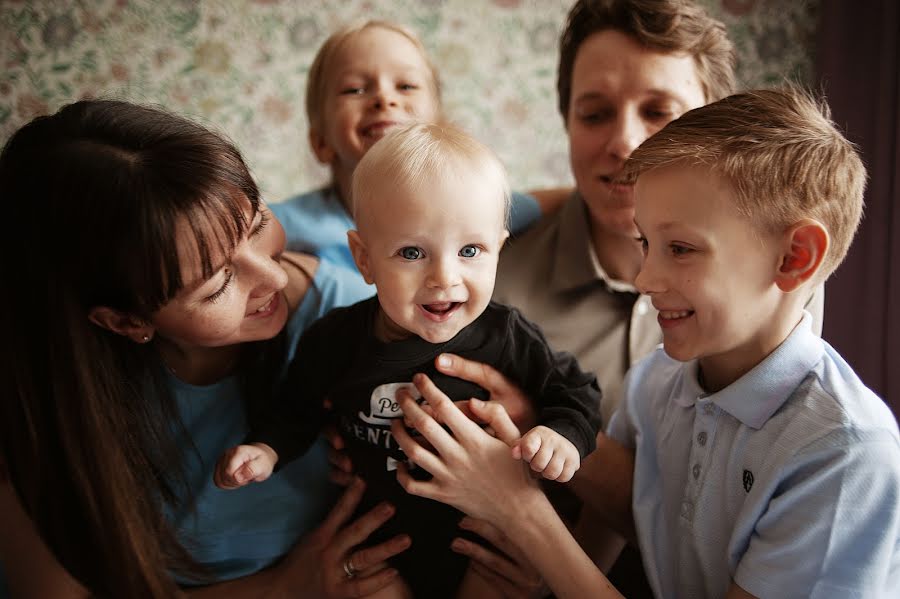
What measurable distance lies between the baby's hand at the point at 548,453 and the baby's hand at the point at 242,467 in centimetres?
47

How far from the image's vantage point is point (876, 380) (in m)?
2.27

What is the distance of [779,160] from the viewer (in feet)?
3.29

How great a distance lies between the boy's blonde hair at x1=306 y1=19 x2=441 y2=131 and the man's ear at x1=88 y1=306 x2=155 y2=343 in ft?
3.45

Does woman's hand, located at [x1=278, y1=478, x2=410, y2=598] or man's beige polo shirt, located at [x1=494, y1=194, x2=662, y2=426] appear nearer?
woman's hand, located at [x1=278, y1=478, x2=410, y2=598]

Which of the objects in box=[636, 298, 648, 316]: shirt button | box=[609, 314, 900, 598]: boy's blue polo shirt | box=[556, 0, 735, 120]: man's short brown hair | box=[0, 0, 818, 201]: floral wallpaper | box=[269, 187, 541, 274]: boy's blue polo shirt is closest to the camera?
box=[609, 314, 900, 598]: boy's blue polo shirt

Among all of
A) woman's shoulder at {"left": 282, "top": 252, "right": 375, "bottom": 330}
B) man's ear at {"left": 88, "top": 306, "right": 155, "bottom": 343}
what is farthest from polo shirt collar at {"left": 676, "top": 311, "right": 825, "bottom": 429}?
man's ear at {"left": 88, "top": 306, "right": 155, "bottom": 343}

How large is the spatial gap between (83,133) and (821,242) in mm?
1146

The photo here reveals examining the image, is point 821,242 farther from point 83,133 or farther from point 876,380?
point 876,380

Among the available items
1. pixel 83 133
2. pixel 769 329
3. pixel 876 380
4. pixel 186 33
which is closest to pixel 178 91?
pixel 186 33

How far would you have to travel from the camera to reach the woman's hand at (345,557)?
1.32m

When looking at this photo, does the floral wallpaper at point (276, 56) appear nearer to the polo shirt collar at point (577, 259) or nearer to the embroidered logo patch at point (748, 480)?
the polo shirt collar at point (577, 259)

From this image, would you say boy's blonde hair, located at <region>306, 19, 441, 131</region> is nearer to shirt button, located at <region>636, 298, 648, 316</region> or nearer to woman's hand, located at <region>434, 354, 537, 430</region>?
shirt button, located at <region>636, 298, 648, 316</region>

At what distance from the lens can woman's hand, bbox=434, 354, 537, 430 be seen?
1.23 metres

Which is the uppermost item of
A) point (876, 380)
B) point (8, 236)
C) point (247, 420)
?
point (8, 236)
